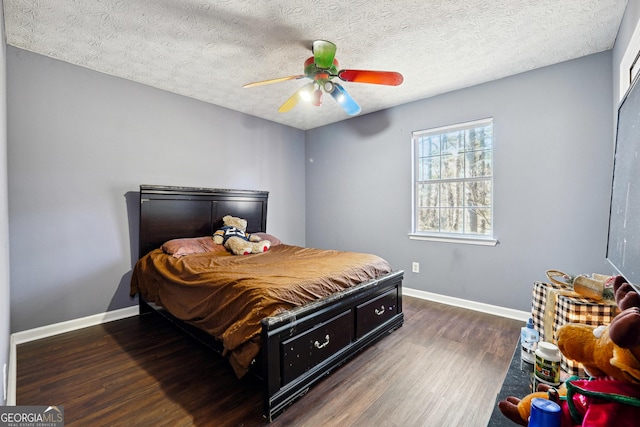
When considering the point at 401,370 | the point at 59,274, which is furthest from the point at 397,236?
the point at 59,274

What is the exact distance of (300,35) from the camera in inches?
91.4

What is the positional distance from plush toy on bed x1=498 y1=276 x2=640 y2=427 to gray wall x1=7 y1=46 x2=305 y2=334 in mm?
3535

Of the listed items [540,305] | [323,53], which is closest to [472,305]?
[540,305]

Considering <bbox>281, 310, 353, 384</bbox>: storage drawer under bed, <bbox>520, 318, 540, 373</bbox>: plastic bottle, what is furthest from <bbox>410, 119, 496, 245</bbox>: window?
<bbox>520, 318, 540, 373</bbox>: plastic bottle

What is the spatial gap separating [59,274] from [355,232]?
3.44 metres

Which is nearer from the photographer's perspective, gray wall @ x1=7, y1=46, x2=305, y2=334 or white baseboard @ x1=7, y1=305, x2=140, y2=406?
white baseboard @ x1=7, y1=305, x2=140, y2=406

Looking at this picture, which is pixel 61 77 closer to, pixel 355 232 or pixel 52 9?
pixel 52 9

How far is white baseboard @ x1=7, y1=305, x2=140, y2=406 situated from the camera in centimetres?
212

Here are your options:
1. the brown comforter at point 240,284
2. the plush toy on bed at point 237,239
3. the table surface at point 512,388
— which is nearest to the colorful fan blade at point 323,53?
the brown comforter at point 240,284

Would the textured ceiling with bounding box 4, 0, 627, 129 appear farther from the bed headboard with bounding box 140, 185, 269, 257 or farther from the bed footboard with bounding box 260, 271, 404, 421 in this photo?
the bed footboard with bounding box 260, 271, 404, 421

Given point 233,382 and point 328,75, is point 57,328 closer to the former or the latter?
point 233,382

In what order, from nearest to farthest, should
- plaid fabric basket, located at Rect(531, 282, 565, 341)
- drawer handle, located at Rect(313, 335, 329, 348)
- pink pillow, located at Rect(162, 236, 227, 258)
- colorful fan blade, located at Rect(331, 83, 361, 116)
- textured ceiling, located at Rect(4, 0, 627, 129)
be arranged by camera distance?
1. plaid fabric basket, located at Rect(531, 282, 565, 341)
2. drawer handle, located at Rect(313, 335, 329, 348)
3. textured ceiling, located at Rect(4, 0, 627, 129)
4. colorful fan blade, located at Rect(331, 83, 361, 116)
5. pink pillow, located at Rect(162, 236, 227, 258)

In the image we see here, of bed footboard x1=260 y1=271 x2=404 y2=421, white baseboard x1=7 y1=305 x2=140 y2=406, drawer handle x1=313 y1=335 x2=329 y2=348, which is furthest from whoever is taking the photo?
white baseboard x1=7 y1=305 x2=140 y2=406

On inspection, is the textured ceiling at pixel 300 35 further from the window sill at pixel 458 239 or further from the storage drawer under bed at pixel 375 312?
the storage drawer under bed at pixel 375 312
